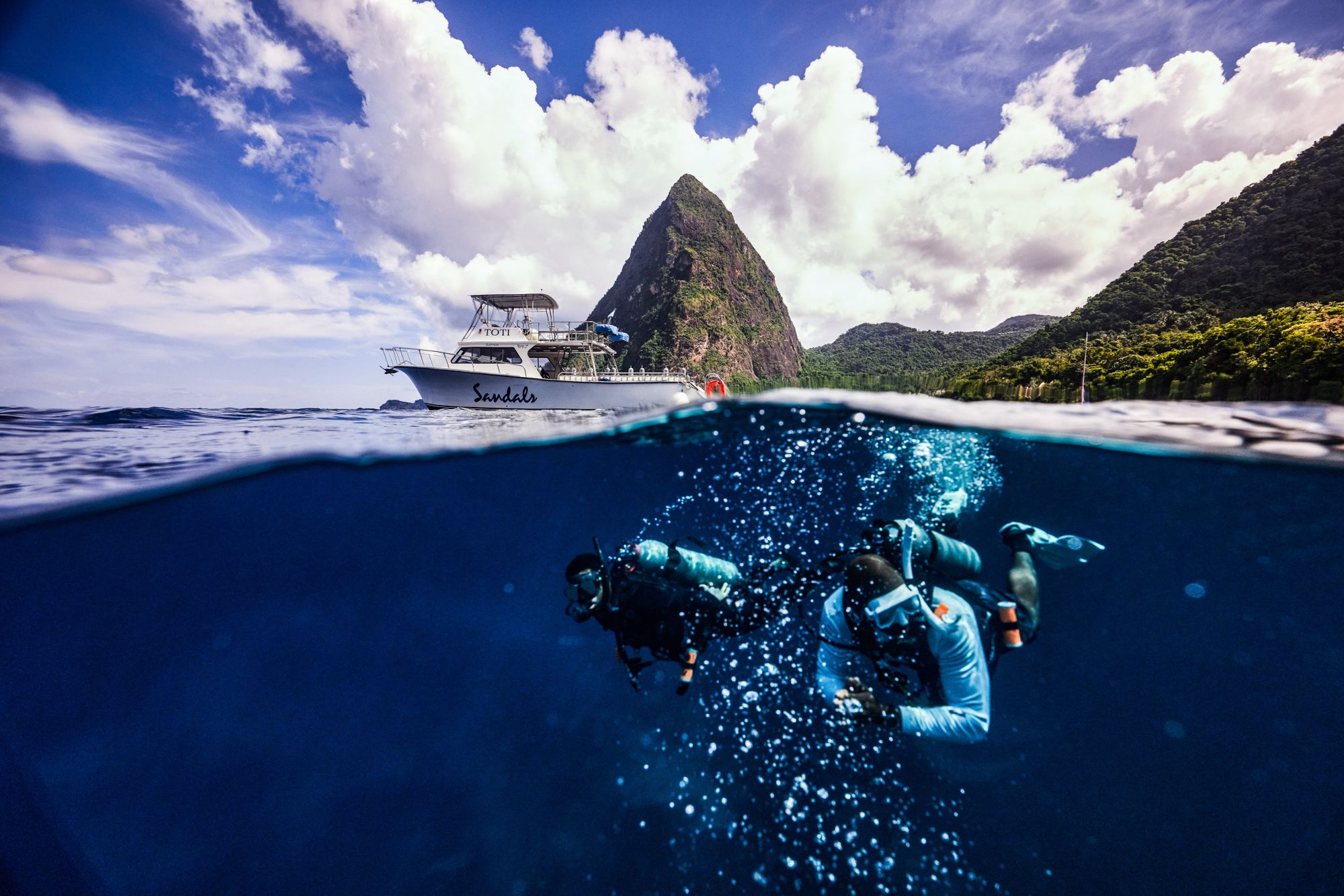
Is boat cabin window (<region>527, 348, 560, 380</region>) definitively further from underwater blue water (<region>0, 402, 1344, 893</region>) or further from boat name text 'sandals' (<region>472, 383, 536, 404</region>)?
underwater blue water (<region>0, 402, 1344, 893</region>)

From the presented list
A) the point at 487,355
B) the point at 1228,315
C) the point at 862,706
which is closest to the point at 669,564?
the point at 862,706

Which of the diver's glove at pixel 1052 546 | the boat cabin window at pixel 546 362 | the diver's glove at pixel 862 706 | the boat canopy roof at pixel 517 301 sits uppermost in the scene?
the boat canopy roof at pixel 517 301

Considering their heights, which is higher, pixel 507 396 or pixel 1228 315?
pixel 1228 315

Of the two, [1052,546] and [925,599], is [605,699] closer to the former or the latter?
[925,599]

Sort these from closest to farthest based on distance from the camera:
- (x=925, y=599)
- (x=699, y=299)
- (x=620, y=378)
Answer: (x=925, y=599), (x=620, y=378), (x=699, y=299)

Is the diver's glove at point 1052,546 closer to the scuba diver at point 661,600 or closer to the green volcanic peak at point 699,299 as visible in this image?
the scuba diver at point 661,600

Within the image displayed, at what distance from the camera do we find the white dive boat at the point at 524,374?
19031mm

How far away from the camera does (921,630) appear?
4586 mm

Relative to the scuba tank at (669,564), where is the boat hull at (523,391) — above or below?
above

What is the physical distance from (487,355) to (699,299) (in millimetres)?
67864

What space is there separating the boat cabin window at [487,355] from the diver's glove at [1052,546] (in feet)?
63.5

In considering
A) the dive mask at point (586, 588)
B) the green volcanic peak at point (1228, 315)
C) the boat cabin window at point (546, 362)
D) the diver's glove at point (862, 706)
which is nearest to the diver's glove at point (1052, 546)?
the green volcanic peak at point (1228, 315)

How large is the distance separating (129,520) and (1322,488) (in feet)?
81.0

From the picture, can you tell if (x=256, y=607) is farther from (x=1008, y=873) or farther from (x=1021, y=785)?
(x=1021, y=785)
